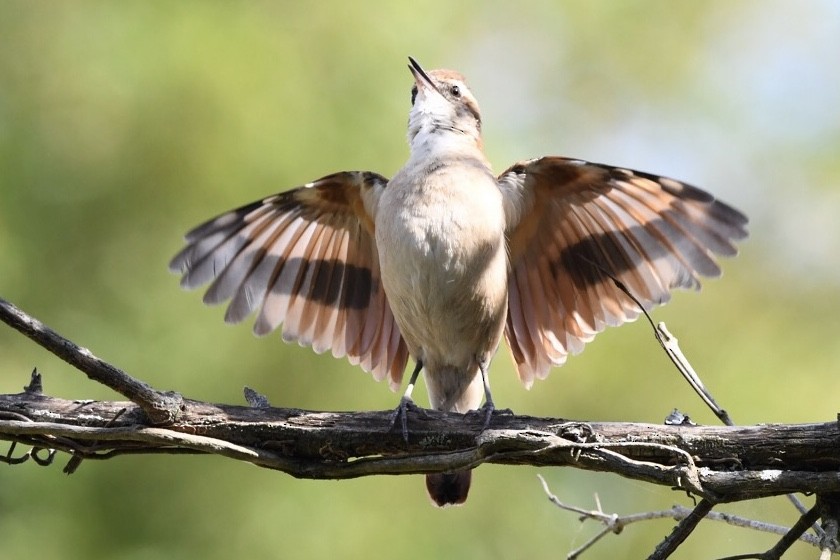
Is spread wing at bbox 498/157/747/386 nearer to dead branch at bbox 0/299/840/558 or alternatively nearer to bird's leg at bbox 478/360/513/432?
bird's leg at bbox 478/360/513/432

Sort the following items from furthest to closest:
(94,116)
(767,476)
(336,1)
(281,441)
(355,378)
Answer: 1. (336,1)
2. (94,116)
3. (355,378)
4. (281,441)
5. (767,476)

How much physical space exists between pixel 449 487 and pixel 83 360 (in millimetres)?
2373

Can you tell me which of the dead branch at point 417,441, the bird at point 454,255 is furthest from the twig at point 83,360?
the bird at point 454,255

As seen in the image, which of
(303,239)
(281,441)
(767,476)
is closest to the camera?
(767,476)

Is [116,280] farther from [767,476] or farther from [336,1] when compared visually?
[767,476]

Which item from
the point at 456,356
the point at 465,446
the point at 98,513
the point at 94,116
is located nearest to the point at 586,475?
the point at 456,356

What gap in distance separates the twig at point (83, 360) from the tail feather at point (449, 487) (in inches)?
76.3

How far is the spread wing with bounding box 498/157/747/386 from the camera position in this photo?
5082mm

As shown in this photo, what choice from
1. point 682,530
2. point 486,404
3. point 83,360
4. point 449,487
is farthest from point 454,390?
point 83,360

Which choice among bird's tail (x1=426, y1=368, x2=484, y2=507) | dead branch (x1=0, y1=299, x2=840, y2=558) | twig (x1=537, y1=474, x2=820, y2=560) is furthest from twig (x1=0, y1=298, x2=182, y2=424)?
bird's tail (x1=426, y1=368, x2=484, y2=507)

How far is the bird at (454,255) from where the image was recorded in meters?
4.98

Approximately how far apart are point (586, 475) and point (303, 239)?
10.1 ft

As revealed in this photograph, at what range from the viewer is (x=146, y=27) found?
27.6 feet

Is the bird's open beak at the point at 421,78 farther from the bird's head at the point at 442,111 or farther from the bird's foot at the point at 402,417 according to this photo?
the bird's foot at the point at 402,417
